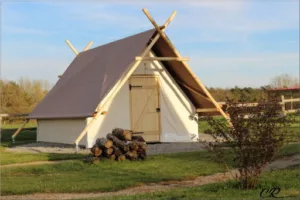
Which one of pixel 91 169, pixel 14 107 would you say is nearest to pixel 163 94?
pixel 91 169

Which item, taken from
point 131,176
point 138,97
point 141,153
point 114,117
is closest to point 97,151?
point 141,153

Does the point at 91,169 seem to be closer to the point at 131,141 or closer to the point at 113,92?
the point at 131,141

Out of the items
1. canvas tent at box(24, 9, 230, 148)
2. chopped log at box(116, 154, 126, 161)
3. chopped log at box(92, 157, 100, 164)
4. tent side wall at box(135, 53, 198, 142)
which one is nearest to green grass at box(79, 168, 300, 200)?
chopped log at box(92, 157, 100, 164)

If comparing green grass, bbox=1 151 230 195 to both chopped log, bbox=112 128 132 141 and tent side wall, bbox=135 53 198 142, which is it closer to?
chopped log, bbox=112 128 132 141

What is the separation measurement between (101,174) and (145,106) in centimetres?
789

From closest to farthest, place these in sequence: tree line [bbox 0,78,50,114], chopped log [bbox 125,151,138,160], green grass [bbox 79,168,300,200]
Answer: green grass [bbox 79,168,300,200]
chopped log [bbox 125,151,138,160]
tree line [bbox 0,78,50,114]

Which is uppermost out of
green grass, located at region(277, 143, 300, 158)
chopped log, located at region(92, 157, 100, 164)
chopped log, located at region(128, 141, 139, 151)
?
chopped log, located at region(128, 141, 139, 151)

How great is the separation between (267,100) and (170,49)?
9.70m

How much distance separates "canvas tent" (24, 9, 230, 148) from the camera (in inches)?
663

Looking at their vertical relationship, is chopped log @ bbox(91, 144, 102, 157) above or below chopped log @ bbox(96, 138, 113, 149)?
below

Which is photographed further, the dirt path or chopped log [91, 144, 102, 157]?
chopped log [91, 144, 102, 157]

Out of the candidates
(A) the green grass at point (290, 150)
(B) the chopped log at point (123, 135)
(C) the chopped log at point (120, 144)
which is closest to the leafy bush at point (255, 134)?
(A) the green grass at point (290, 150)

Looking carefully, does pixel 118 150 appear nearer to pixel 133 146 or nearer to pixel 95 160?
pixel 133 146

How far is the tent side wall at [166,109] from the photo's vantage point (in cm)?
1758
